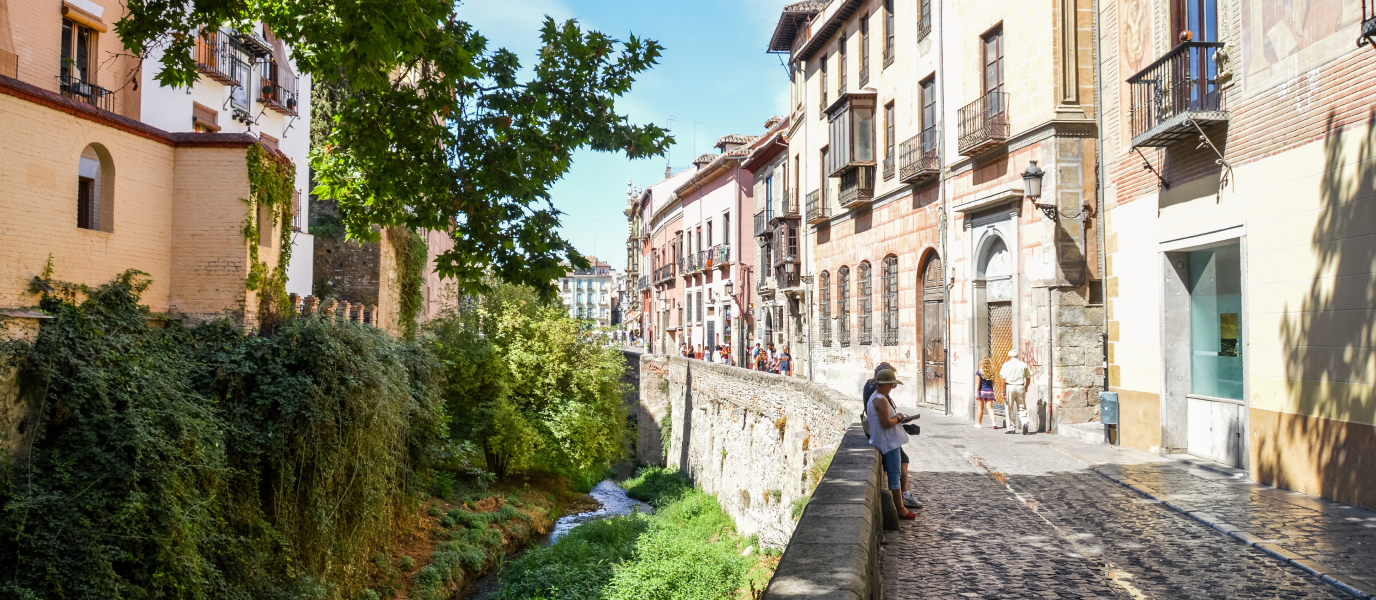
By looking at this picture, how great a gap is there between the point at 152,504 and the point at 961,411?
1320 centimetres

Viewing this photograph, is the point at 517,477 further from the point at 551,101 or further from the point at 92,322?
the point at 551,101

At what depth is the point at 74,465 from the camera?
328 inches

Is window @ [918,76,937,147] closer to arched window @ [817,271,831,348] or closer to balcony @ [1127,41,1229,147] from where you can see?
arched window @ [817,271,831,348]

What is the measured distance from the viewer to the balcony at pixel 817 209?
24.2m

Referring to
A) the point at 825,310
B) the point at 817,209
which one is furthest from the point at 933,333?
the point at 817,209

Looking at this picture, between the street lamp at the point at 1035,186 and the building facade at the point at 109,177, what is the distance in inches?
436

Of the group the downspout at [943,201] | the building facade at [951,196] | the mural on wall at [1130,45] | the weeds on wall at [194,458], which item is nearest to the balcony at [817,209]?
the building facade at [951,196]

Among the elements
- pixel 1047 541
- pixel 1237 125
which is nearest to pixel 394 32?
pixel 1047 541

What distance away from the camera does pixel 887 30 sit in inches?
805

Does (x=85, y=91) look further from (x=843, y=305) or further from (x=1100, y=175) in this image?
(x=843, y=305)

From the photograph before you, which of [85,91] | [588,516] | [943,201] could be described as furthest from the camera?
[588,516]

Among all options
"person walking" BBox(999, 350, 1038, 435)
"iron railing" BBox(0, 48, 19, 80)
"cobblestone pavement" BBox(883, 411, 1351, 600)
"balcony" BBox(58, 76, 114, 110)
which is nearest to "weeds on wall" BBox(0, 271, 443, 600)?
"iron railing" BBox(0, 48, 19, 80)

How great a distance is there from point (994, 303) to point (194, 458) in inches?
500

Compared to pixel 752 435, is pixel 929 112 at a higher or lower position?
higher
